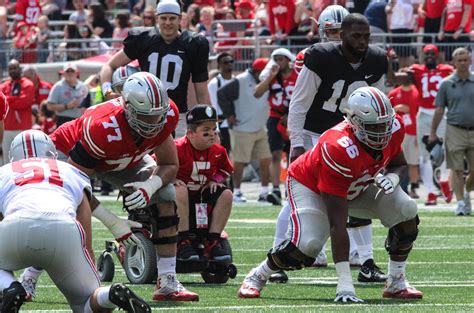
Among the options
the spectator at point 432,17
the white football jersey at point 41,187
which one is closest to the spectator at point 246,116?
the spectator at point 432,17

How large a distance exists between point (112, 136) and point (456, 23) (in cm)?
1249

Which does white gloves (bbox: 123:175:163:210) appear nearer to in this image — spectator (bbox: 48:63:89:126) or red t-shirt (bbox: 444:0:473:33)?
spectator (bbox: 48:63:89:126)

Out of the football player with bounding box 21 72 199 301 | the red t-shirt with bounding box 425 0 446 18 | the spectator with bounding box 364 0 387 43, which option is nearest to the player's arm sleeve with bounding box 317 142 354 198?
the football player with bounding box 21 72 199 301

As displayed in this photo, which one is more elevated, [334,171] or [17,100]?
[334,171]

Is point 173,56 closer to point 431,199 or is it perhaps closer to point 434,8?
point 431,199

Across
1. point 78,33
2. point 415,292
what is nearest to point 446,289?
point 415,292

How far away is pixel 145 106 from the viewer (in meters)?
7.39

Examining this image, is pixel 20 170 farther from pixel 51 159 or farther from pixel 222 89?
pixel 222 89

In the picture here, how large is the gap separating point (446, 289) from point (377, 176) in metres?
0.98

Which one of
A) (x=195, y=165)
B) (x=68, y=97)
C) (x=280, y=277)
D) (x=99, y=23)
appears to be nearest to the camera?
(x=280, y=277)

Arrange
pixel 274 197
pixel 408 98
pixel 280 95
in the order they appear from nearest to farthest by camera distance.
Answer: pixel 274 197 → pixel 280 95 → pixel 408 98

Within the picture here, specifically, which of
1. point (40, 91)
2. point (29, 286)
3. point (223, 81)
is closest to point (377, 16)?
point (223, 81)

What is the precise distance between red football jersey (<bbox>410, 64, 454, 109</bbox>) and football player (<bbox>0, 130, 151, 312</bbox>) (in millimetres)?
11367

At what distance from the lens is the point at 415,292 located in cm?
793
